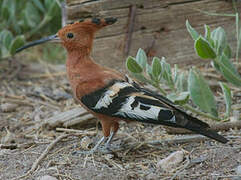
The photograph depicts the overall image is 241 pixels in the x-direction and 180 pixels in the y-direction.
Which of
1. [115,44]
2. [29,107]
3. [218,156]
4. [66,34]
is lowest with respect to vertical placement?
[29,107]

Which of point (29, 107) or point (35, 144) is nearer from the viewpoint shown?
point (35, 144)

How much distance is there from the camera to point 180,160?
112 inches

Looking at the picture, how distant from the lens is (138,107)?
2893 mm

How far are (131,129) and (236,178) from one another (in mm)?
1224

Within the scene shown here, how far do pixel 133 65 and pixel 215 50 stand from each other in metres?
0.55

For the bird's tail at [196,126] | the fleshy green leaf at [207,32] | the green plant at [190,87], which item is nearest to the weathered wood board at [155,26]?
the green plant at [190,87]

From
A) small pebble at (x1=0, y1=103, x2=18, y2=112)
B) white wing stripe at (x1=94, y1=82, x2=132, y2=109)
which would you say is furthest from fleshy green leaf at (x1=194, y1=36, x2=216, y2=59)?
small pebble at (x1=0, y1=103, x2=18, y2=112)

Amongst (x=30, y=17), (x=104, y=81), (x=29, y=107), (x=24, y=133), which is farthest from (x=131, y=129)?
(x=30, y=17)

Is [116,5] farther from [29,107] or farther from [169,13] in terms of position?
[29,107]

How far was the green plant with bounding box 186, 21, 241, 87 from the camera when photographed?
2807mm

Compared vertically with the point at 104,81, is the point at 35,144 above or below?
below

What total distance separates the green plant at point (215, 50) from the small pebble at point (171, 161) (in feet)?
2.02

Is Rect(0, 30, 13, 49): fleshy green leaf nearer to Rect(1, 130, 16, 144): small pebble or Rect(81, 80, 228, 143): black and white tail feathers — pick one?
Rect(1, 130, 16, 144): small pebble

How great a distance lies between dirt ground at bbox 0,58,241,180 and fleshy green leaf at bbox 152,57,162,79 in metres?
0.49
